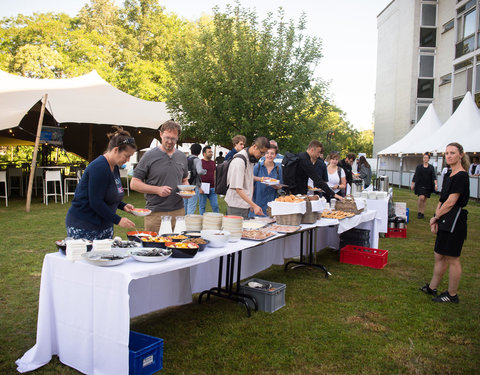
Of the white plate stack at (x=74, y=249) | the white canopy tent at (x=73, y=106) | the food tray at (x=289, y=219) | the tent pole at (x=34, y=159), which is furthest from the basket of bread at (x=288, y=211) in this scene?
the white canopy tent at (x=73, y=106)

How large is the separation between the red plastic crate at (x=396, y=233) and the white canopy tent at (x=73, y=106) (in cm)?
867

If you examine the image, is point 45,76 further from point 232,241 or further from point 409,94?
point 232,241

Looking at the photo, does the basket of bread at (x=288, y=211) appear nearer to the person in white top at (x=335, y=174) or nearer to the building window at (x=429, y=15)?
the person in white top at (x=335, y=174)

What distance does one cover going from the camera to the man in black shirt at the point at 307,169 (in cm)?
583

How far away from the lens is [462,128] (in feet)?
51.4

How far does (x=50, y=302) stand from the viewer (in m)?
2.97

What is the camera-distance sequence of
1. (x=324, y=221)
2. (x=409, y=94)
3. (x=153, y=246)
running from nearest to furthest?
(x=153, y=246) → (x=324, y=221) → (x=409, y=94)

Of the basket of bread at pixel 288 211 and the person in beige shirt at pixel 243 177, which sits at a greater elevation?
the person in beige shirt at pixel 243 177

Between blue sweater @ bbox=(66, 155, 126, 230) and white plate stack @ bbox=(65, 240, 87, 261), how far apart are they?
1.05 ft

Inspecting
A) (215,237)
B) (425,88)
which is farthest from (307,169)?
(425,88)

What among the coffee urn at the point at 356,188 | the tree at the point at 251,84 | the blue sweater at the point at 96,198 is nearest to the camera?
the blue sweater at the point at 96,198

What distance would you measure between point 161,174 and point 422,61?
82.0ft

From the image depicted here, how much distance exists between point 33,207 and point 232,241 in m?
9.35

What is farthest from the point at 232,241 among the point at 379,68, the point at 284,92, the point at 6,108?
the point at 379,68
